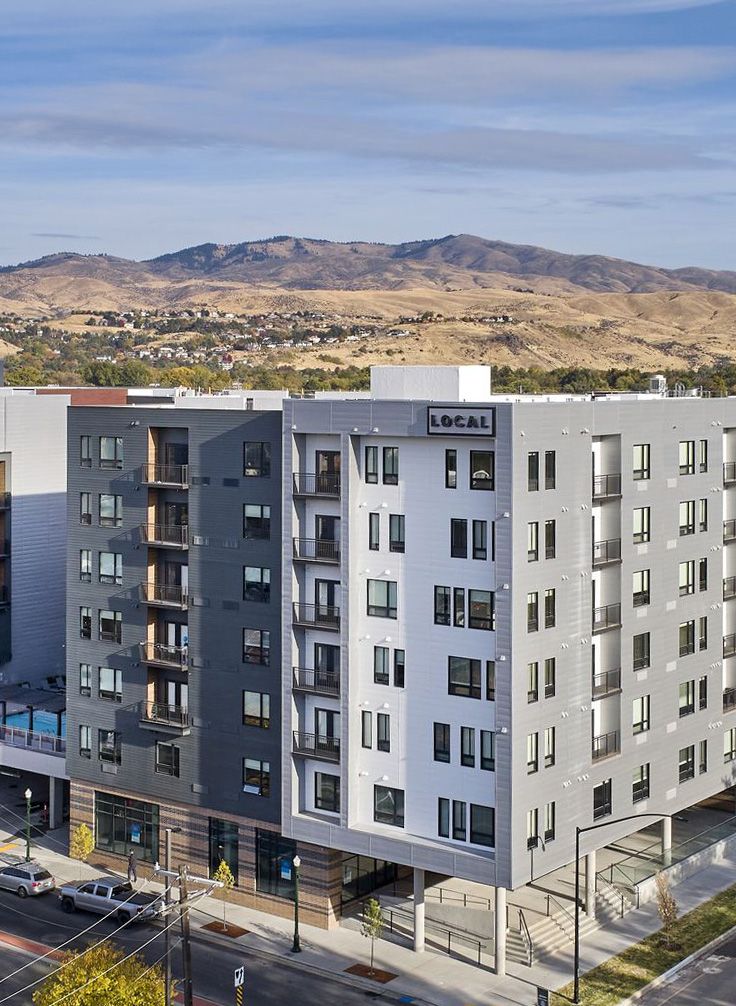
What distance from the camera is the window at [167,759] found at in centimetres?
6122

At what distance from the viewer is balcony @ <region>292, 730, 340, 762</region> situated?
56438 millimetres

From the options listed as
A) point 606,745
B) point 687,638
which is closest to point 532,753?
point 606,745

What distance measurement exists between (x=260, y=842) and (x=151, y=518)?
46.6ft

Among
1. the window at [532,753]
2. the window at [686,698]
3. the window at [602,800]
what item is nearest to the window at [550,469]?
the window at [532,753]

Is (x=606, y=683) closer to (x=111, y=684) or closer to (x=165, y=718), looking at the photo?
(x=165, y=718)

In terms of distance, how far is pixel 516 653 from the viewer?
51.9m

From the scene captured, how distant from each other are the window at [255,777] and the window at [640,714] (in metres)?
14.9

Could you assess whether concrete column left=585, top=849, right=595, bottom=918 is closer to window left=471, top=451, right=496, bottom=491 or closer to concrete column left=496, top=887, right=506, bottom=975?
concrete column left=496, top=887, right=506, bottom=975

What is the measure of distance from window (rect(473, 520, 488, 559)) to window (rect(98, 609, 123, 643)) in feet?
58.3

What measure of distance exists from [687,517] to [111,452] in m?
24.9

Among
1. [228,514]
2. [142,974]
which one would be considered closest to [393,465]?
[228,514]

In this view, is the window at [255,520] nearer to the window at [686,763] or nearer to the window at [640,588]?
the window at [640,588]

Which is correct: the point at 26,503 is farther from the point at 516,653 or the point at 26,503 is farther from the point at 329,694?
the point at 516,653

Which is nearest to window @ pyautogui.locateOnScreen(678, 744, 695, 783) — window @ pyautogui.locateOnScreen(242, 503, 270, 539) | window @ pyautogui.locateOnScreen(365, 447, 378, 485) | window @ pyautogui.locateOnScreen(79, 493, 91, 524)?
window @ pyautogui.locateOnScreen(365, 447, 378, 485)
